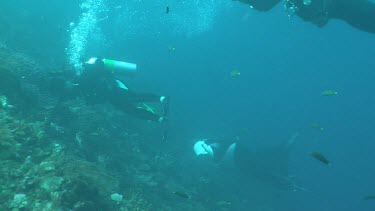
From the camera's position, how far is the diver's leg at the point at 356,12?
23.9ft

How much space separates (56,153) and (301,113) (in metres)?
56.4

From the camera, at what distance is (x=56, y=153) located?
352 inches

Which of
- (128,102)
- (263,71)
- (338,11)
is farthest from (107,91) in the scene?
(263,71)

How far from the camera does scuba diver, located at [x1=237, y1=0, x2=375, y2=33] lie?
24.1 ft

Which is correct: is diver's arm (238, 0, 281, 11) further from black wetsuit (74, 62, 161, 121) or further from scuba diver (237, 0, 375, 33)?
black wetsuit (74, 62, 161, 121)

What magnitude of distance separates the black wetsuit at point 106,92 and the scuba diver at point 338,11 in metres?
6.73

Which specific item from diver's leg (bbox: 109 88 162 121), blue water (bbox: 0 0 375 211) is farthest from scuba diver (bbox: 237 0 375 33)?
blue water (bbox: 0 0 375 211)

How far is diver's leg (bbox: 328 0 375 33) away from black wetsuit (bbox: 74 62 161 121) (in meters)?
7.45

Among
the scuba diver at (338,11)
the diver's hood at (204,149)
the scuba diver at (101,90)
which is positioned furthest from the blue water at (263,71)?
the scuba diver at (338,11)

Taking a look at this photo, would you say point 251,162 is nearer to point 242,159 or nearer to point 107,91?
point 242,159

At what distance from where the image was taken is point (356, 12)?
7.41 meters

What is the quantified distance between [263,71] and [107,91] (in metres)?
59.8

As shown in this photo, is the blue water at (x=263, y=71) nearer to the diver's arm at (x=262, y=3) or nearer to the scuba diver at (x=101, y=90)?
the scuba diver at (x=101, y=90)

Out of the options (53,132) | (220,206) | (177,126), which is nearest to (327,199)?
(177,126)
